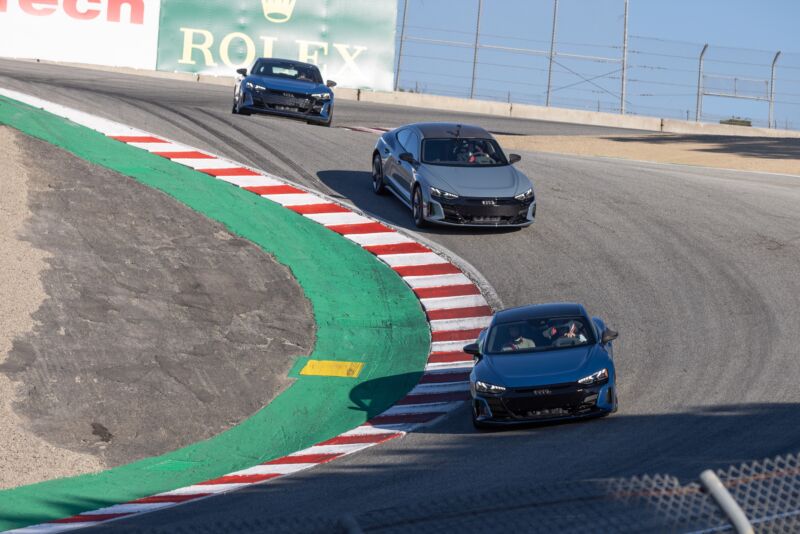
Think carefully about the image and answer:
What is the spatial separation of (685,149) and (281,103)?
37.5ft

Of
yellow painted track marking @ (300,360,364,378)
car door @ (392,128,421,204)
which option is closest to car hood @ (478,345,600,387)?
yellow painted track marking @ (300,360,364,378)

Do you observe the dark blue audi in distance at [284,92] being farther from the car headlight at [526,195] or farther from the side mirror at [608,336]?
the side mirror at [608,336]

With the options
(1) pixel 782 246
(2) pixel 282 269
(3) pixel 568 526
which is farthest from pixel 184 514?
(1) pixel 782 246

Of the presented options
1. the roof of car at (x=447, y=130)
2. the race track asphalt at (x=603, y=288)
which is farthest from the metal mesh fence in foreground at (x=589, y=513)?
the roof of car at (x=447, y=130)

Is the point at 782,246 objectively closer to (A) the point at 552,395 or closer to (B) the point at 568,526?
(A) the point at 552,395

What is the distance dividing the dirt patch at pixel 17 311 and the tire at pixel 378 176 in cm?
695

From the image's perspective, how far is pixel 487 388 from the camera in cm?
1378

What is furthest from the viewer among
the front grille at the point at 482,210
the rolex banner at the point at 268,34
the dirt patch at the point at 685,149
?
the rolex banner at the point at 268,34

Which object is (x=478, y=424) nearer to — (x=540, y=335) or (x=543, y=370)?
(x=543, y=370)

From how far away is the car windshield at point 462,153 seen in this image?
74.0 feet

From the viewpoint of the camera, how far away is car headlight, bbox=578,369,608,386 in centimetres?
1349

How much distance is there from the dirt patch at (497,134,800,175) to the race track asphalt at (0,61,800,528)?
1679mm

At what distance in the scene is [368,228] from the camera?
22.6 meters

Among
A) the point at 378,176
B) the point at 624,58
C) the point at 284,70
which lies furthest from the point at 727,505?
the point at 624,58
